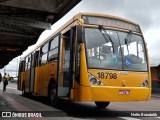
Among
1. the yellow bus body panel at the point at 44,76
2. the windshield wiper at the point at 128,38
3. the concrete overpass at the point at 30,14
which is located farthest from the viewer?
the yellow bus body panel at the point at 44,76

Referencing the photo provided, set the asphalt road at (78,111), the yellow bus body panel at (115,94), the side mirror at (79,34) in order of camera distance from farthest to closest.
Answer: the asphalt road at (78,111) < the side mirror at (79,34) < the yellow bus body panel at (115,94)

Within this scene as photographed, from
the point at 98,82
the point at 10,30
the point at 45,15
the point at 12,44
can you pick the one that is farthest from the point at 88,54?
the point at 12,44

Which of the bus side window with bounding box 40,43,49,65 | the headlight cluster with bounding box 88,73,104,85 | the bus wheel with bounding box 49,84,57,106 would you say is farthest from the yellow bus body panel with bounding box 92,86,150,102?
the bus side window with bounding box 40,43,49,65

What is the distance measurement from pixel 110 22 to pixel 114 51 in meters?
1.12

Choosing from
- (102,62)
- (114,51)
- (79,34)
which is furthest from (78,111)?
(79,34)

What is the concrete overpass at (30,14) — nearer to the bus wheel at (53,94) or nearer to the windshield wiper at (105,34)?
the windshield wiper at (105,34)

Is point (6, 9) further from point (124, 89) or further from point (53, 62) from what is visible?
point (124, 89)

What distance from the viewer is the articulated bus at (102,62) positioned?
9.91 meters

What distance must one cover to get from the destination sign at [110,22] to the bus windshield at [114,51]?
0.26 metres

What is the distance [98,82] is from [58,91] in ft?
7.76

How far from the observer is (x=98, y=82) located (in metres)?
9.91

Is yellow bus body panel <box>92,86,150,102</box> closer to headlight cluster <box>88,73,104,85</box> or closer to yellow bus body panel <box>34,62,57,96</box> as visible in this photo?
headlight cluster <box>88,73,104,85</box>

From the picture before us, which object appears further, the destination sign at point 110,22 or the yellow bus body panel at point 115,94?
the destination sign at point 110,22

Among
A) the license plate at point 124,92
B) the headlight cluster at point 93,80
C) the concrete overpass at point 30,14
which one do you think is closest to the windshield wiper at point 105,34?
the concrete overpass at point 30,14
